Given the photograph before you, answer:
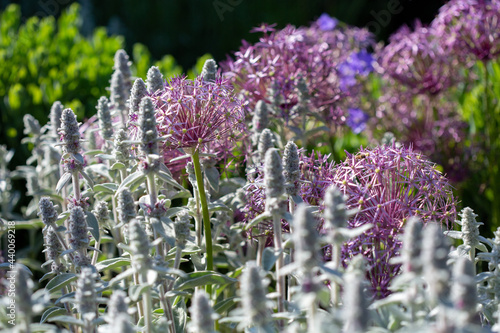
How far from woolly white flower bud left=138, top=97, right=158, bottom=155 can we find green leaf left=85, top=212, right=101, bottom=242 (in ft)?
1.36

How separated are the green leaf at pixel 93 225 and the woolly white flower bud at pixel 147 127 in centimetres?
41

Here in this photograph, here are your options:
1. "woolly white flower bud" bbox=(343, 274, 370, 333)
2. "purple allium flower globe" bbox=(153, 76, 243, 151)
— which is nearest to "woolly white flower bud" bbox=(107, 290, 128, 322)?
"woolly white flower bud" bbox=(343, 274, 370, 333)

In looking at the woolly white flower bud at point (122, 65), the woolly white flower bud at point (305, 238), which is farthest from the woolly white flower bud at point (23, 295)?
the woolly white flower bud at point (122, 65)

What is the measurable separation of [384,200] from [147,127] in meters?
0.93

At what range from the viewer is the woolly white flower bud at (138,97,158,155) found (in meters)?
1.87

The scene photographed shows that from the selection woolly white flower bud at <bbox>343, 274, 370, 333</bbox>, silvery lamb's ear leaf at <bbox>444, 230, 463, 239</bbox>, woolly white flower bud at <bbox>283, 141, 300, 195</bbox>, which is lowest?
woolly white flower bud at <bbox>343, 274, 370, 333</bbox>

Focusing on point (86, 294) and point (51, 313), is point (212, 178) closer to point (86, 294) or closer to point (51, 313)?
point (51, 313)

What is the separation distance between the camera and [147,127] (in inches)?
74.7

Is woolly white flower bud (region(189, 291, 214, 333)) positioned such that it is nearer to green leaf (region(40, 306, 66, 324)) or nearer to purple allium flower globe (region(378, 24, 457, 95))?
green leaf (region(40, 306, 66, 324))

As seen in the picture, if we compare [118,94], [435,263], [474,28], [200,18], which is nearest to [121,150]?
[118,94]

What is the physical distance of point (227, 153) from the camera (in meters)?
2.72

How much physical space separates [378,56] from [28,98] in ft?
9.43

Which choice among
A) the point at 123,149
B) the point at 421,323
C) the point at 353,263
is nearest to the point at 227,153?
the point at 123,149

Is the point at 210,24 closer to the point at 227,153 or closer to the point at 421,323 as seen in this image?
the point at 227,153
